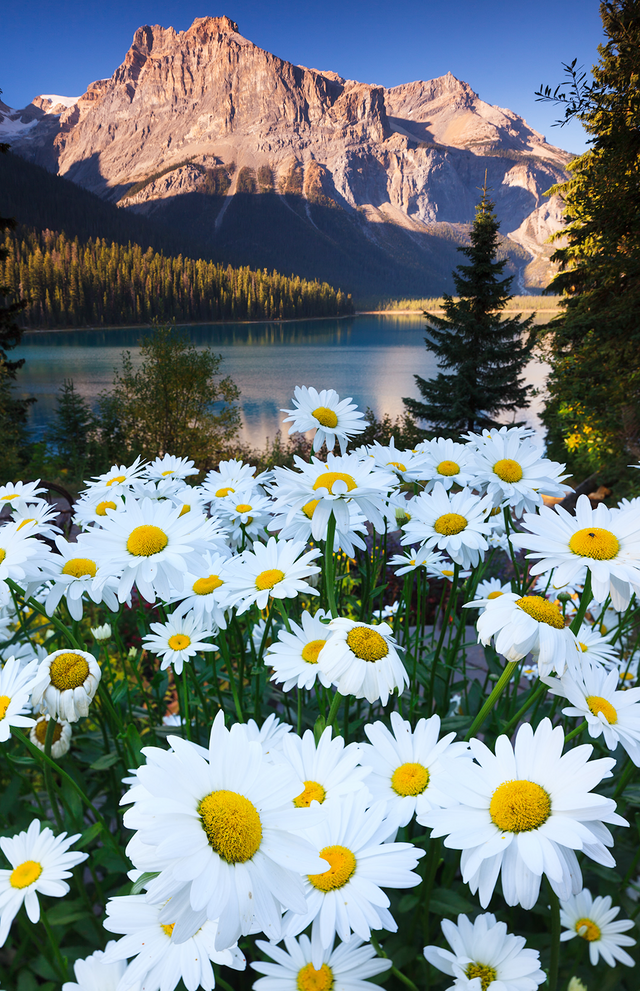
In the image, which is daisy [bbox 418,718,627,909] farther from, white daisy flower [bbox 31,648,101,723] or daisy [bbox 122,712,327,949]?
white daisy flower [bbox 31,648,101,723]

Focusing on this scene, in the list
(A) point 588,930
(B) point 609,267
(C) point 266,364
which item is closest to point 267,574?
(A) point 588,930

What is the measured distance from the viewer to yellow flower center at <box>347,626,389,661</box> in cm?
84

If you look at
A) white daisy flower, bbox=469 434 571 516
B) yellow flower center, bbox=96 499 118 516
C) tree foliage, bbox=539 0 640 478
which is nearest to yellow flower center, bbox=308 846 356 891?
white daisy flower, bbox=469 434 571 516

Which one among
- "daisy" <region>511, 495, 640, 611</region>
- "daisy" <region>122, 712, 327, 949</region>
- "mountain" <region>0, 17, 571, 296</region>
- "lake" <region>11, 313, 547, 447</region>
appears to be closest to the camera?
"daisy" <region>122, 712, 327, 949</region>

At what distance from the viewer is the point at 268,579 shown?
1213mm

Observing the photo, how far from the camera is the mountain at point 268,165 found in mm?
139875

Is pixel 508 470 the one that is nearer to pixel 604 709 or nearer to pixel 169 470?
pixel 604 709

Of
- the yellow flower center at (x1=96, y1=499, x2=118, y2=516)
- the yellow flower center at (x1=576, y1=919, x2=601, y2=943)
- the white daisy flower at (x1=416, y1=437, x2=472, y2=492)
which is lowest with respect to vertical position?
the yellow flower center at (x1=576, y1=919, x2=601, y2=943)

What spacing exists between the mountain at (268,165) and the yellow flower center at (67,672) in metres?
134

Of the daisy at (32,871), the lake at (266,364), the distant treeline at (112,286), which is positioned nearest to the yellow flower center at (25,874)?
the daisy at (32,871)

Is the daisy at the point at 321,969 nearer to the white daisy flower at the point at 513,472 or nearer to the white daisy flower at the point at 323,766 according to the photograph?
the white daisy flower at the point at 323,766

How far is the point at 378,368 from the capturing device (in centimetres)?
4028

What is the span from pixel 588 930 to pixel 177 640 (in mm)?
1168

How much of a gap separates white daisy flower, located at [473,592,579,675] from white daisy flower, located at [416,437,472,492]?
726mm
